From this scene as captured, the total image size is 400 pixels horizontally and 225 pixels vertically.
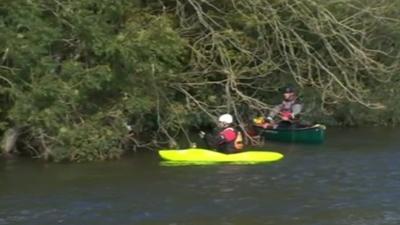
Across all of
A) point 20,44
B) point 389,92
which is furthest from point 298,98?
point 20,44

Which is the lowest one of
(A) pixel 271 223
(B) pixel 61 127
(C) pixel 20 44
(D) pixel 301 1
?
(A) pixel 271 223

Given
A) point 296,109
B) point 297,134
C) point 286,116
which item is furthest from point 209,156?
point 296,109

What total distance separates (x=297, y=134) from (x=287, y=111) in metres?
1.27

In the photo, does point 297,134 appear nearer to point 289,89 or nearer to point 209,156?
point 289,89

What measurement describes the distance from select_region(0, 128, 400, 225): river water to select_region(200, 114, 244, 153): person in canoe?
3.15 feet

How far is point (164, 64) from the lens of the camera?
18.6 meters

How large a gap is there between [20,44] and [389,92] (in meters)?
11.7

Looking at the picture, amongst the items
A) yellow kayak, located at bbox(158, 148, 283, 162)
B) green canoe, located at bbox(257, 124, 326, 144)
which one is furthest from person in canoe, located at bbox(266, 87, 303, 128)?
yellow kayak, located at bbox(158, 148, 283, 162)

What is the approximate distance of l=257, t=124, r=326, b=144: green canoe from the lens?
2045 cm

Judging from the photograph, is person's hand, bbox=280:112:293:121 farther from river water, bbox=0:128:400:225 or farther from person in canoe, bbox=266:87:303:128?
river water, bbox=0:128:400:225

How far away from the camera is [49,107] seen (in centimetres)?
1680

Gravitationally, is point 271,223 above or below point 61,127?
below

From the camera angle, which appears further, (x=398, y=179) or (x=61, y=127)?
(x=61, y=127)

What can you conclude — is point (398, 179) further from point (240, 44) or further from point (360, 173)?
point (240, 44)
